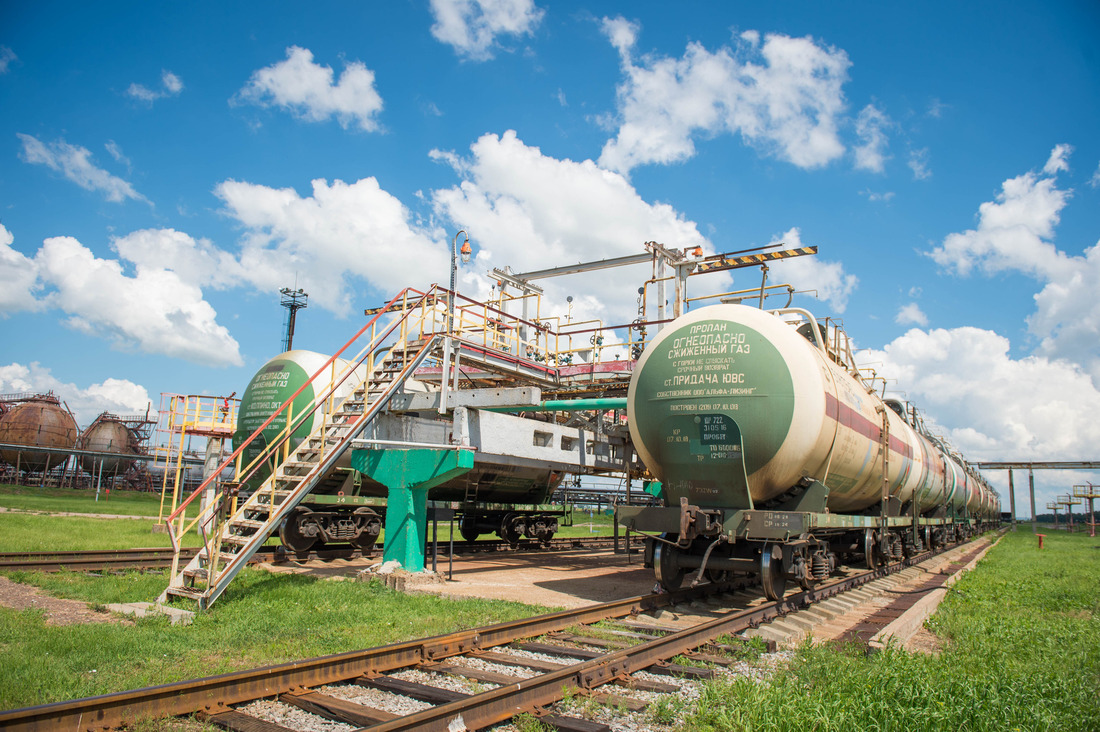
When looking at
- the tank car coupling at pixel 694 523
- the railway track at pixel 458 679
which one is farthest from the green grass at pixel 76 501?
the tank car coupling at pixel 694 523

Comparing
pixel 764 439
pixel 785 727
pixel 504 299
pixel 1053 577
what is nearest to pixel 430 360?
pixel 504 299

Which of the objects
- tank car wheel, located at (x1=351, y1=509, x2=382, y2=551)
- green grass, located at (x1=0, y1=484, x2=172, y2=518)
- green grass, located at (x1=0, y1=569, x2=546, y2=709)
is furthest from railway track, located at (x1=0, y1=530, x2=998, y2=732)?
green grass, located at (x1=0, y1=484, x2=172, y2=518)

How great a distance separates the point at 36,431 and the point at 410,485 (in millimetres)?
46117

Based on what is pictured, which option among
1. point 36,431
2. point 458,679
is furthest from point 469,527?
point 36,431

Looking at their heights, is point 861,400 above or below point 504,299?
below

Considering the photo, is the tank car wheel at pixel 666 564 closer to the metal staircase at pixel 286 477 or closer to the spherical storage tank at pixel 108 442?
the metal staircase at pixel 286 477

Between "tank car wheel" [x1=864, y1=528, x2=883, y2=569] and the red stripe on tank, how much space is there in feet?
5.29

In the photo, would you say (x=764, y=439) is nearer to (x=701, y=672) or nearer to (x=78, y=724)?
(x=701, y=672)

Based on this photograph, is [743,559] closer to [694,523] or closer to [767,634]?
[694,523]

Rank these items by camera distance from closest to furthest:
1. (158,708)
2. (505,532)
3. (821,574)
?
(158,708)
(821,574)
(505,532)

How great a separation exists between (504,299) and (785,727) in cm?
1594

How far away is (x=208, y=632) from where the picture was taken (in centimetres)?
713

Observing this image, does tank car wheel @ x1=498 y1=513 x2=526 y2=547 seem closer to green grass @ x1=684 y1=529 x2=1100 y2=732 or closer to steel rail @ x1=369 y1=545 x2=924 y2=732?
steel rail @ x1=369 y1=545 x2=924 y2=732

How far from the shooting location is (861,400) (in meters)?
11.2
